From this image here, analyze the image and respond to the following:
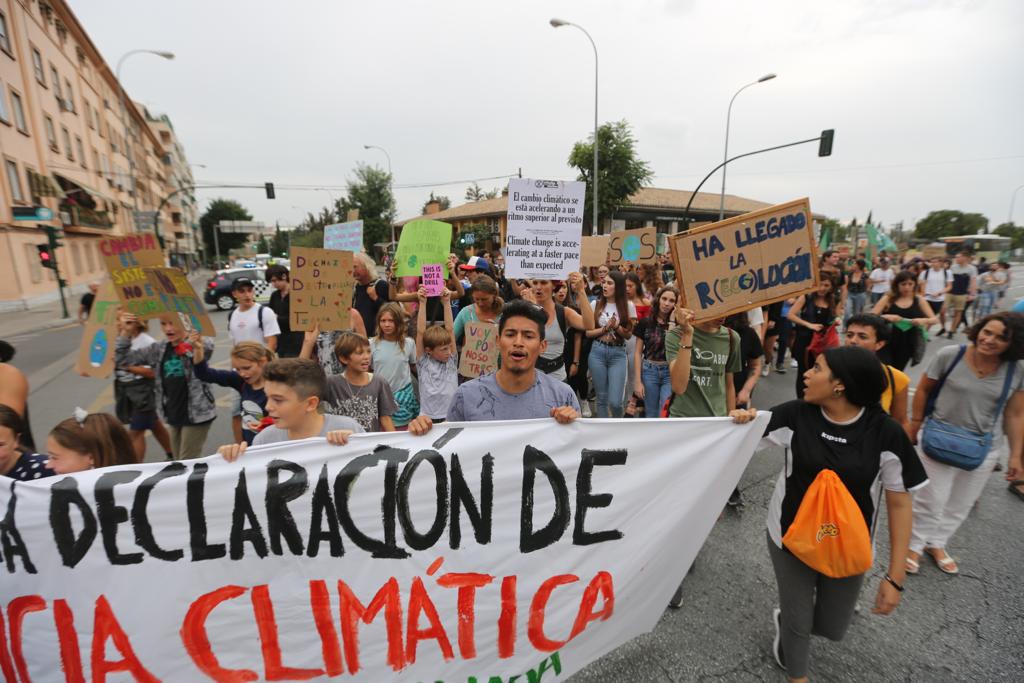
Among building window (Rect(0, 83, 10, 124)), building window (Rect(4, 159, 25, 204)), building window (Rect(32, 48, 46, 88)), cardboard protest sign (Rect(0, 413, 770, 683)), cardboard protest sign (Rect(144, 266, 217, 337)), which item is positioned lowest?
cardboard protest sign (Rect(0, 413, 770, 683))

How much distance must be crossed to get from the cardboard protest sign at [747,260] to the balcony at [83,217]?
2991 cm

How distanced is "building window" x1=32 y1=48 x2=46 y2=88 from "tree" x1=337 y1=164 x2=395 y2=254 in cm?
1933

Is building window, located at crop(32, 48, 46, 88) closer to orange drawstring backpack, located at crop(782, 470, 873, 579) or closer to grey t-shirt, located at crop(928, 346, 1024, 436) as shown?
orange drawstring backpack, located at crop(782, 470, 873, 579)

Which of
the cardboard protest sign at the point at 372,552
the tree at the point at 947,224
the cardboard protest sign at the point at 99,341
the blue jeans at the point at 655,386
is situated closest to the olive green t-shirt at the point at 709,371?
the blue jeans at the point at 655,386

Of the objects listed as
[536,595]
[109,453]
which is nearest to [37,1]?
[109,453]

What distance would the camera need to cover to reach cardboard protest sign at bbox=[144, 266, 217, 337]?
11.5 feet

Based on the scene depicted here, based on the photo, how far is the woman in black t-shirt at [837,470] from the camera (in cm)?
189

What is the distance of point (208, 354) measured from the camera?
3820 millimetres

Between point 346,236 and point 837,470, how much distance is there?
647 centimetres

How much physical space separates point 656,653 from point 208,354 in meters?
3.77

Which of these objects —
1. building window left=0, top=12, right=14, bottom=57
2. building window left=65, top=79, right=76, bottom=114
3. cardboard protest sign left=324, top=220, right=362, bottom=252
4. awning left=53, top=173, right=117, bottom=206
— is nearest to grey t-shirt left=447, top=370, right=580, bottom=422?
cardboard protest sign left=324, top=220, right=362, bottom=252

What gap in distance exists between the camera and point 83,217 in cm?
2508

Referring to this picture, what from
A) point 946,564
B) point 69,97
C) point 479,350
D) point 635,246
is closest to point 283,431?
point 479,350

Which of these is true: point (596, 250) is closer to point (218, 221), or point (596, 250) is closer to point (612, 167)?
point (612, 167)
